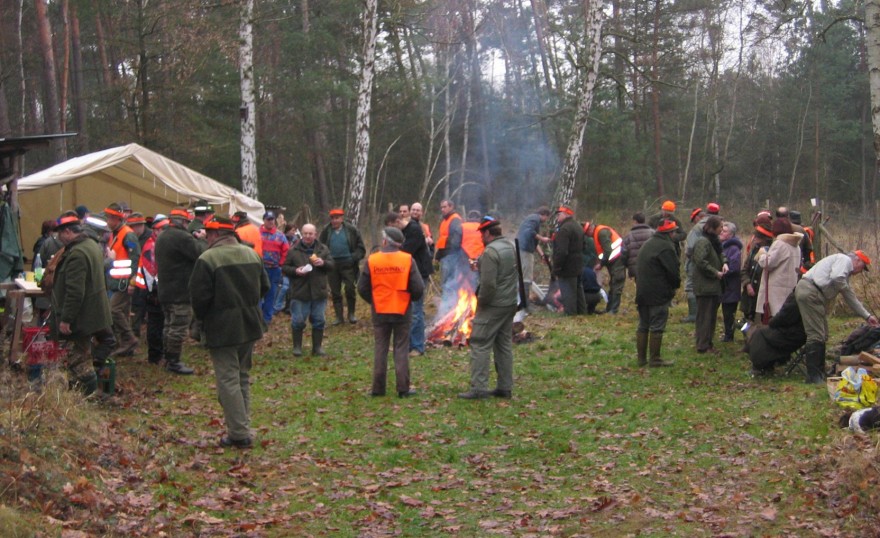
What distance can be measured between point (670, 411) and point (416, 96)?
28.9 m

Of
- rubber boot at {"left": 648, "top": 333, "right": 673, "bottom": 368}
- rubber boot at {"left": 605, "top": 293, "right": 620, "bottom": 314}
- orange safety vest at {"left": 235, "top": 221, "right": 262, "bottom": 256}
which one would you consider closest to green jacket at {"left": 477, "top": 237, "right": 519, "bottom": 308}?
rubber boot at {"left": 648, "top": 333, "right": 673, "bottom": 368}

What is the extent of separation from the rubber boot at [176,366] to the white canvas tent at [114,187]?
7.11 meters

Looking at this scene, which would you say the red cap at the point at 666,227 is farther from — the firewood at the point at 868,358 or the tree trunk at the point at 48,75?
the tree trunk at the point at 48,75

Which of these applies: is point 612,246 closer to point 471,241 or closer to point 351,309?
point 471,241

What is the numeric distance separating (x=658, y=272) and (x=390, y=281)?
386 centimetres

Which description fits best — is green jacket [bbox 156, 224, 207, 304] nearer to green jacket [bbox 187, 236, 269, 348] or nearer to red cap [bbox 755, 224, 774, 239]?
green jacket [bbox 187, 236, 269, 348]

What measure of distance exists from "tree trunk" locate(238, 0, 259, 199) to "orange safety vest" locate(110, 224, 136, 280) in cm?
1016

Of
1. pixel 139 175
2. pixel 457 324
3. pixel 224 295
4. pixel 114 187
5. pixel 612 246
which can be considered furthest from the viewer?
pixel 139 175

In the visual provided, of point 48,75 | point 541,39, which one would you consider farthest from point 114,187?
point 541,39

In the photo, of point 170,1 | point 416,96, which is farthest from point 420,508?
point 416,96

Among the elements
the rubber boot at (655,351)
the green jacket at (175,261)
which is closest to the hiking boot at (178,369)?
the green jacket at (175,261)

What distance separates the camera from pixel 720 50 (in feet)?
140

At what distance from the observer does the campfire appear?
15.0 m

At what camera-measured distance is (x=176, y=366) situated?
12.3 m
